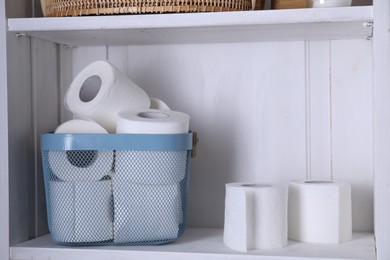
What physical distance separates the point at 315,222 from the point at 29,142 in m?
0.47

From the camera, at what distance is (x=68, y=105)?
3.51 ft

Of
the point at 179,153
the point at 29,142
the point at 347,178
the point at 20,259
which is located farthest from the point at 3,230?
the point at 347,178

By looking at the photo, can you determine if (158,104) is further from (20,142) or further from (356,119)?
(356,119)

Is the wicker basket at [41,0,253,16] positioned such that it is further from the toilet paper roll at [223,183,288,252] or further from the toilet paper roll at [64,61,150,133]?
the toilet paper roll at [223,183,288,252]

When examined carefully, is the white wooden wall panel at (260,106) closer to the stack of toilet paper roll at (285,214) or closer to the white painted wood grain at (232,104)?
the white painted wood grain at (232,104)

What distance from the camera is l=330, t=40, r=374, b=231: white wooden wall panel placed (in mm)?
1171

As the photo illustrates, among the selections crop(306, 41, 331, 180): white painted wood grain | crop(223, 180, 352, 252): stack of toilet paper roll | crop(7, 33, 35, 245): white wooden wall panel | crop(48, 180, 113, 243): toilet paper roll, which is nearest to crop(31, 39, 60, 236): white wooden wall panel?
crop(7, 33, 35, 245): white wooden wall panel

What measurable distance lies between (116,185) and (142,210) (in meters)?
0.05

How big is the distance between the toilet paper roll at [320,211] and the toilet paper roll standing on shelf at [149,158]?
0.65ft

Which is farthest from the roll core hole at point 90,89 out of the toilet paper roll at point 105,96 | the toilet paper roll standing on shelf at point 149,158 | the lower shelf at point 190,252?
the lower shelf at point 190,252

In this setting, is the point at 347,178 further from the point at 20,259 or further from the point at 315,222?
the point at 20,259

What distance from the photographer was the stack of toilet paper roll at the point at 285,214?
99cm

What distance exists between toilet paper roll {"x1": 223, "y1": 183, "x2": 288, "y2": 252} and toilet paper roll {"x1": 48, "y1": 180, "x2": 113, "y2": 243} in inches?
7.5

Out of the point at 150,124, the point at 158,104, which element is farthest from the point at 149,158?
the point at 158,104
